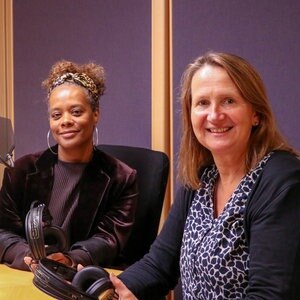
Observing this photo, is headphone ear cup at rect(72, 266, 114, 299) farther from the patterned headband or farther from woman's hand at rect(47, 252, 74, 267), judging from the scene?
the patterned headband

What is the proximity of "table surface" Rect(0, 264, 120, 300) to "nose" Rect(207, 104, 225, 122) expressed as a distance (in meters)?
0.56

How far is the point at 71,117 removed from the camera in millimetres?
1511

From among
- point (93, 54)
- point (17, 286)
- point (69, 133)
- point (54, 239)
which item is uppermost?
point (93, 54)

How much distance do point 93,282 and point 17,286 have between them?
296mm

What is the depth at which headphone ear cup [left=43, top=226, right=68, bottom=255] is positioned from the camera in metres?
Result: 1.11

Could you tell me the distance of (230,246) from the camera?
1028mm

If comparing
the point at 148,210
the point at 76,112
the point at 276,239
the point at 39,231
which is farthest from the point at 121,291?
the point at 76,112

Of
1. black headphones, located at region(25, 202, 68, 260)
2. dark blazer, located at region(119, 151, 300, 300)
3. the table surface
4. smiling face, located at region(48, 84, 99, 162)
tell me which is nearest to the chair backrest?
smiling face, located at region(48, 84, 99, 162)

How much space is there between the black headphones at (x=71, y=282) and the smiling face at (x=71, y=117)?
0.55 metres

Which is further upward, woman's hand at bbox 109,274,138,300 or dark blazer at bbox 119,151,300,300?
dark blazer at bbox 119,151,300,300

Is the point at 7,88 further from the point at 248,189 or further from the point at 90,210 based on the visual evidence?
the point at 248,189

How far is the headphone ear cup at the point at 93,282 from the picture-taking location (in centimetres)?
96

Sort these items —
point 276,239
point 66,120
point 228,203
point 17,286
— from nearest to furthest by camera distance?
point 276,239, point 228,203, point 17,286, point 66,120

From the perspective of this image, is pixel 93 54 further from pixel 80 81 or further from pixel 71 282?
pixel 71 282
